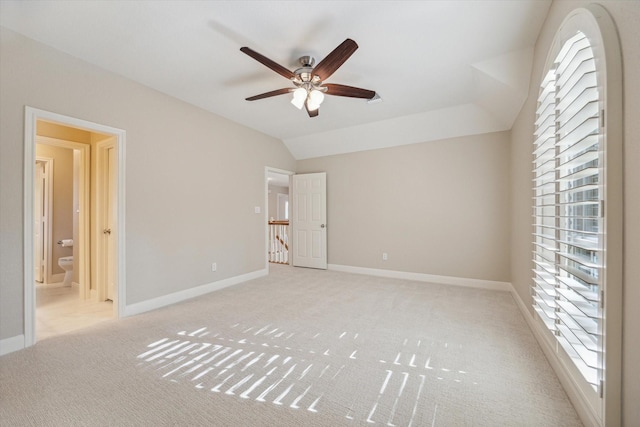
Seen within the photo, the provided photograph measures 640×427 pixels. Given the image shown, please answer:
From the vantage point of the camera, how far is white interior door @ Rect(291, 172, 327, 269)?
5688 mm

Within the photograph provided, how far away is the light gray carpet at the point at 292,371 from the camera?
1.56m

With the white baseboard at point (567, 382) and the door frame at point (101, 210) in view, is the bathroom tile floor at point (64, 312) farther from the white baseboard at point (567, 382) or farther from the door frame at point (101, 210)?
the white baseboard at point (567, 382)

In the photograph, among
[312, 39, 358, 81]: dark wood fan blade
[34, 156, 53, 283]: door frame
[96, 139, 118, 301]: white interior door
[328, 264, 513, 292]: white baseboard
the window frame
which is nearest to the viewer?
the window frame

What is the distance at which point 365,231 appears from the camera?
5281 mm

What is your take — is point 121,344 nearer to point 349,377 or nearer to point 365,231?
point 349,377

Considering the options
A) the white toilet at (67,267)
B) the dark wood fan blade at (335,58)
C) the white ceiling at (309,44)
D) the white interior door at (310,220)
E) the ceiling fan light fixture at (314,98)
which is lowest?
the white toilet at (67,267)

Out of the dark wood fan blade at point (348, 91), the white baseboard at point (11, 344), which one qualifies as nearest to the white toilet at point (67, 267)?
the white baseboard at point (11, 344)

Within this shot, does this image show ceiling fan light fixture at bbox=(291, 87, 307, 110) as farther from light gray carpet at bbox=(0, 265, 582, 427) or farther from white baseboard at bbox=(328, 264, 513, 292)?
white baseboard at bbox=(328, 264, 513, 292)

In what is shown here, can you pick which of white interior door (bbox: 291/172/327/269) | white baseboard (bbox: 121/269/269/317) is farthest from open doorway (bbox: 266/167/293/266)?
white baseboard (bbox: 121/269/269/317)

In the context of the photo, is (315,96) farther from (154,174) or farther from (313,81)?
(154,174)

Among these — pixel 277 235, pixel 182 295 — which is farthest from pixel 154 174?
pixel 277 235

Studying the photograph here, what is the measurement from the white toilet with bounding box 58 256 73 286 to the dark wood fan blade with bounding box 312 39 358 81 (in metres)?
4.95

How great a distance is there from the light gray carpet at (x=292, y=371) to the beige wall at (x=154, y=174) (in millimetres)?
672

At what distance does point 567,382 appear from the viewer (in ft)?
5.63
